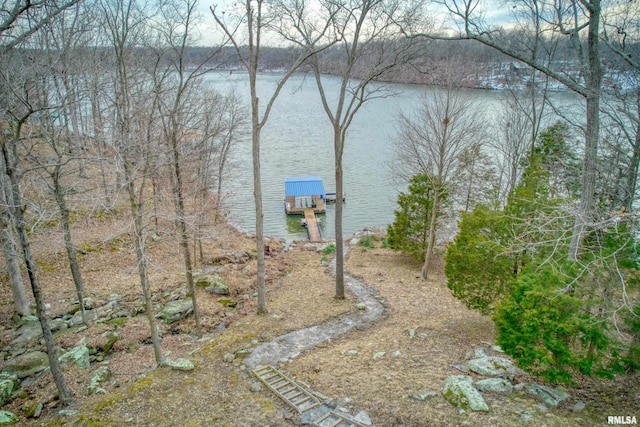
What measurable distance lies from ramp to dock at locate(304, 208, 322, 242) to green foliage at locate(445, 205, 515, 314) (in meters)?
13.1

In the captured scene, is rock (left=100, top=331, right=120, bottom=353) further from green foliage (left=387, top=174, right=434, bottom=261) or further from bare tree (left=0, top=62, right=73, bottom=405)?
green foliage (left=387, top=174, right=434, bottom=261)

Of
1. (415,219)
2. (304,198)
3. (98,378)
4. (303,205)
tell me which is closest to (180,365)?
(98,378)

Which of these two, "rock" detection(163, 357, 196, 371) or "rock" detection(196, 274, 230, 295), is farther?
"rock" detection(196, 274, 230, 295)

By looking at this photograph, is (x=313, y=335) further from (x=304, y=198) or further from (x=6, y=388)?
(x=304, y=198)

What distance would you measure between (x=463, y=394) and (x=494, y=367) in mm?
1418

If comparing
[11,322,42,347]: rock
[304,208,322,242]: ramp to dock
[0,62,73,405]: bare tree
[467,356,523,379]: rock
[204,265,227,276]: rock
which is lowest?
[304,208,322,242]: ramp to dock

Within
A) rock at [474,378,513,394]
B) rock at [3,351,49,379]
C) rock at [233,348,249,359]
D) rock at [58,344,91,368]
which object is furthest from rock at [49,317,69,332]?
rock at [474,378,513,394]

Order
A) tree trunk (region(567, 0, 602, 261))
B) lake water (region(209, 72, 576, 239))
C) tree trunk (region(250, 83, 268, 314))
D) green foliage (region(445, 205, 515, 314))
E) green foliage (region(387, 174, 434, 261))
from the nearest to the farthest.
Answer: tree trunk (region(567, 0, 602, 261)) → green foliage (region(445, 205, 515, 314)) → tree trunk (region(250, 83, 268, 314)) → green foliage (region(387, 174, 434, 261)) → lake water (region(209, 72, 576, 239))

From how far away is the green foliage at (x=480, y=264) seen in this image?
10.3 metres

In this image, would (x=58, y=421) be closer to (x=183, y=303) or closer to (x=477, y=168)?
(x=183, y=303)

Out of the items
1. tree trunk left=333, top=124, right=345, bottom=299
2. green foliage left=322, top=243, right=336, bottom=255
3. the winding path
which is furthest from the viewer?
green foliage left=322, top=243, right=336, bottom=255

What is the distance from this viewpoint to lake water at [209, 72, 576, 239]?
26969mm

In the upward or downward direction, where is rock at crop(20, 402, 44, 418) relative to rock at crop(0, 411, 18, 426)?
downward

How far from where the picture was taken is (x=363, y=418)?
6.64 metres
